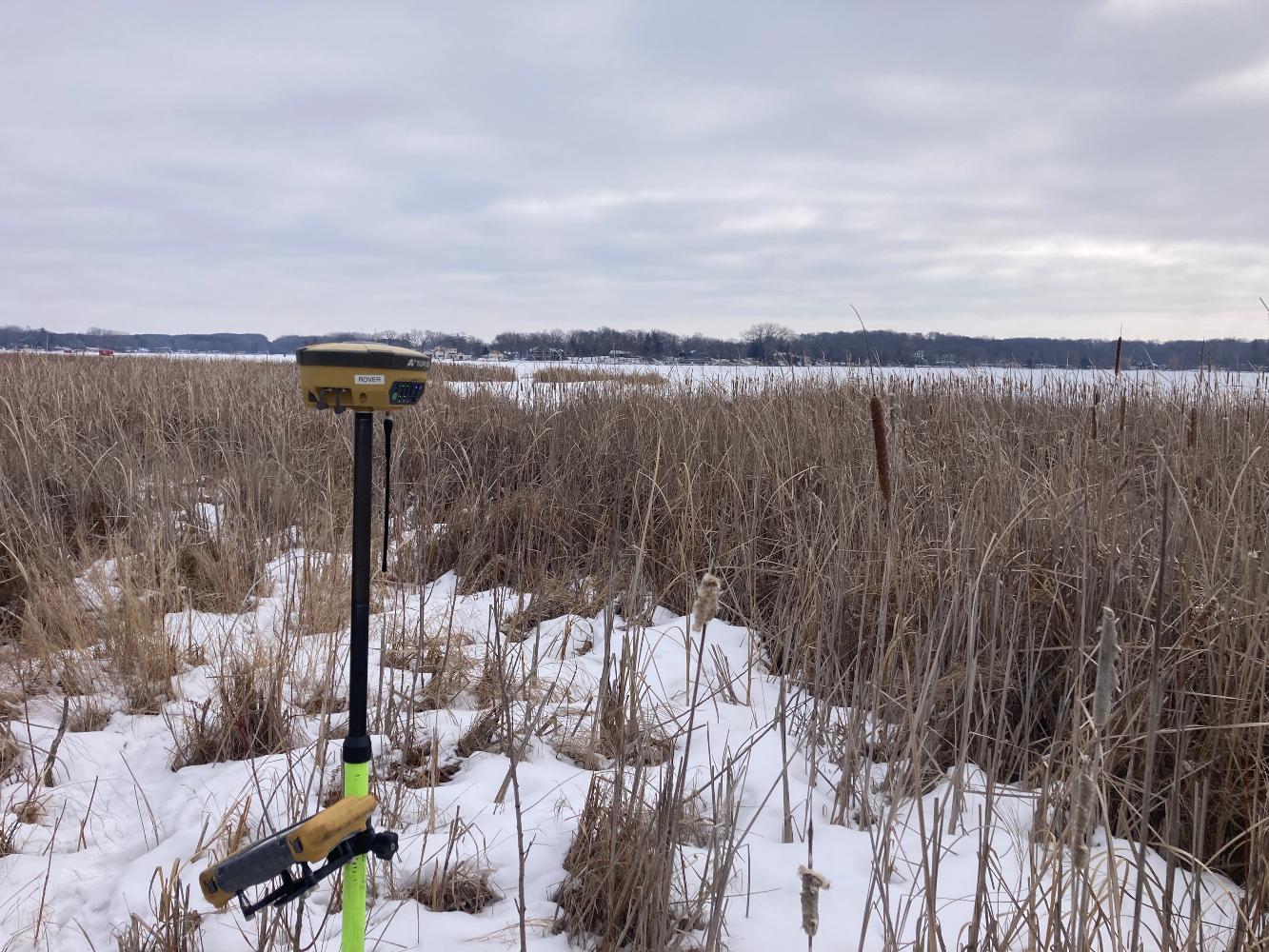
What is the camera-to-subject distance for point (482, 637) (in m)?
3.28

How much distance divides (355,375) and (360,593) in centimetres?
38

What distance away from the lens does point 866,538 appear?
2.80 m

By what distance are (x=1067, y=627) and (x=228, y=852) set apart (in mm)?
2675

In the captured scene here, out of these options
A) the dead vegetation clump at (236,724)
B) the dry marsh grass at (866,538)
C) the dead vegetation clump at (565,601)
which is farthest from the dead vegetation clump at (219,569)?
the dead vegetation clump at (565,601)

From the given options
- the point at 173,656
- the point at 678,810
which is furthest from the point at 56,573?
the point at 678,810

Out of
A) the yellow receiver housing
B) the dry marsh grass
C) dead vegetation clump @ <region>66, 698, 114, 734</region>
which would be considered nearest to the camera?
the yellow receiver housing

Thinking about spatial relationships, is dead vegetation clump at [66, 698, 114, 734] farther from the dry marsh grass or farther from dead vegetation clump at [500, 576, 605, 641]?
dead vegetation clump at [500, 576, 605, 641]

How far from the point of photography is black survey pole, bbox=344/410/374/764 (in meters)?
1.28

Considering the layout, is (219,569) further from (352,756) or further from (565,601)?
(352,756)

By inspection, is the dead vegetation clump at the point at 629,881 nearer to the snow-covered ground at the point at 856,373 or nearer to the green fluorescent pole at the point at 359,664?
the green fluorescent pole at the point at 359,664

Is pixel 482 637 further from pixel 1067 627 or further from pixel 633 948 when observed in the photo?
pixel 1067 627

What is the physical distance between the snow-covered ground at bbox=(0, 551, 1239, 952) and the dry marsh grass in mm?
119

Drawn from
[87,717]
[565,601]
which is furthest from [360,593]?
[565,601]

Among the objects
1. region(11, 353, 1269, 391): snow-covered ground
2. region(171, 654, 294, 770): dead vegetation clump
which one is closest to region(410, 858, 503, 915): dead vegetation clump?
region(171, 654, 294, 770): dead vegetation clump
